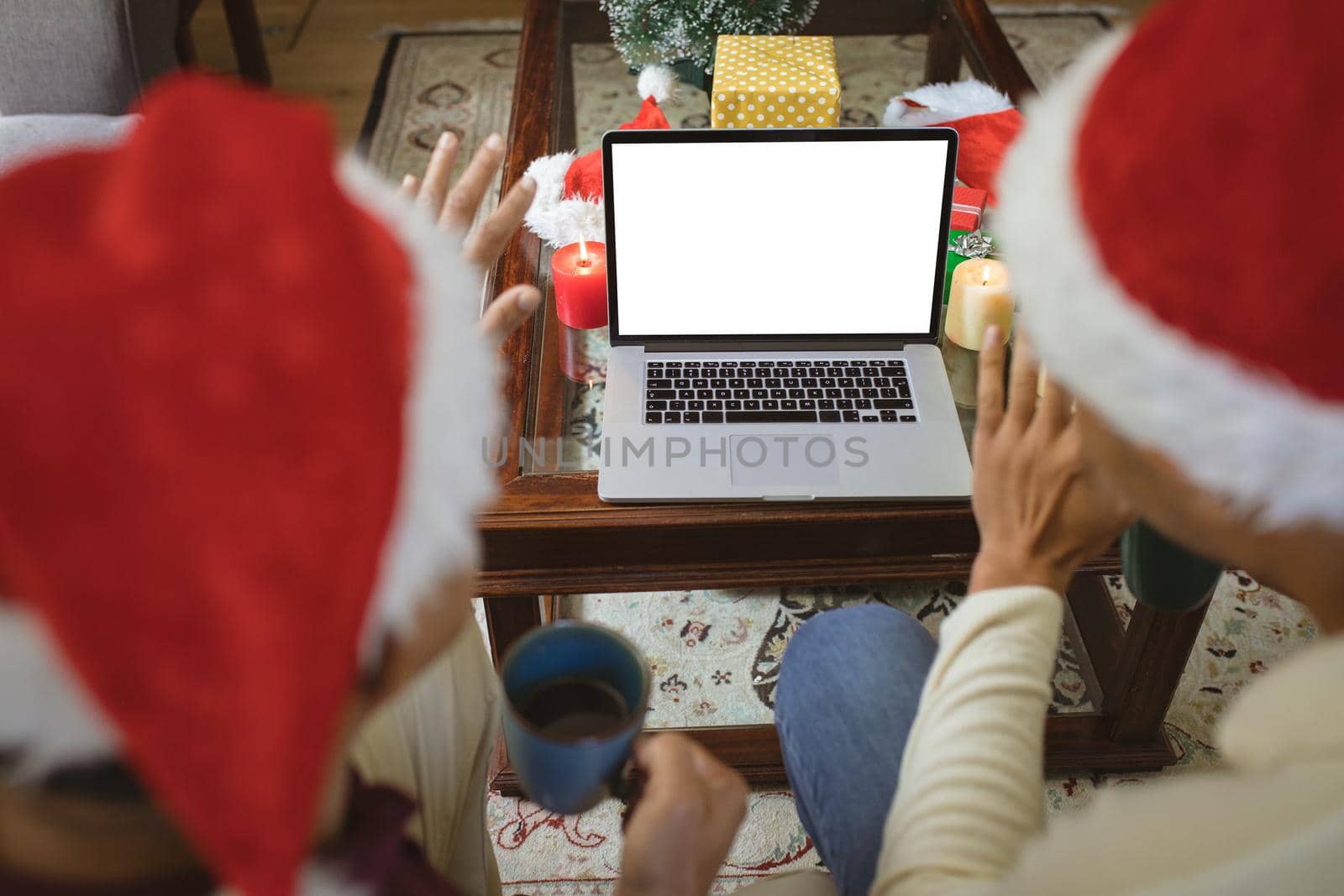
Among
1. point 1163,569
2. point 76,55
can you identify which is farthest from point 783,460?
point 76,55

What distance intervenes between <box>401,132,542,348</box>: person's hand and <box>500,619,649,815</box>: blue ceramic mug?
1.11ft

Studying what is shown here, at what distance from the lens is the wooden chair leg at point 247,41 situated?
2.40 m

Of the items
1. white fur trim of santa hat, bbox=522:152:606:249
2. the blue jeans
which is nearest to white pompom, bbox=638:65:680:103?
white fur trim of santa hat, bbox=522:152:606:249

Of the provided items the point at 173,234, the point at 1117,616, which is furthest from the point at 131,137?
the point at 1117,616

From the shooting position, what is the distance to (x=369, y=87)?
2637 millimetres

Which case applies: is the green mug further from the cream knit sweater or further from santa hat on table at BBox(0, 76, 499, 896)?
santa hat on table at BBox(0, 76, 499, 896)

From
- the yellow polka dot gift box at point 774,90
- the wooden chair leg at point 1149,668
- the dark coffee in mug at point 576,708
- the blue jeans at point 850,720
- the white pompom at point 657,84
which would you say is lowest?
the wooden chair leg at point 1149,668

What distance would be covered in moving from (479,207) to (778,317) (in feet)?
1.16

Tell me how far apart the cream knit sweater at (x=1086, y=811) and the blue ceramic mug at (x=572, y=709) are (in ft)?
0.72

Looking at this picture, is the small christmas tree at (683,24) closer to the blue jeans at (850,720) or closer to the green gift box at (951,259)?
the green gift box at (951,259)

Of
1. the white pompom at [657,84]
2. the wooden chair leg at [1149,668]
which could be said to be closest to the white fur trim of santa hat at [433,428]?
the wooden chair leg at [1149,668]

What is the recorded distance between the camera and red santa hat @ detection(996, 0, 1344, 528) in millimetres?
436

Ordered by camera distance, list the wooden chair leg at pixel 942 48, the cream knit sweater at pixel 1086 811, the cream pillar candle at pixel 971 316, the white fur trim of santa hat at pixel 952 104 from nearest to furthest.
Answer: the cream knit sweater at pixel 1086 811
the cream pillar candle at pixel 971 316
the white fur trim of santa hat at pixel 952 104
the wooden chair leg at pixel 942 48

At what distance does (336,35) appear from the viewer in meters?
2.87
